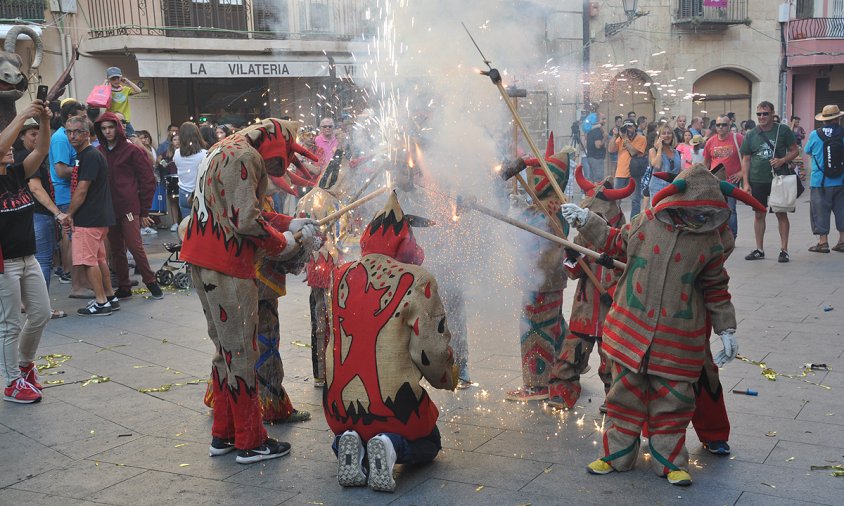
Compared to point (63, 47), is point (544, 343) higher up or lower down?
lower down

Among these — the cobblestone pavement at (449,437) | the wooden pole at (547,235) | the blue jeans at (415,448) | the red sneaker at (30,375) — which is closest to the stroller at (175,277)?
the cobblestone pavement at (449,437)

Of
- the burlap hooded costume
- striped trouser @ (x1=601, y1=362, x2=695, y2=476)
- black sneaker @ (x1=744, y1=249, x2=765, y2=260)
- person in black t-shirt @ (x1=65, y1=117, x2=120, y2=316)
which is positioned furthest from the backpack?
person in black t-shirt @ (x1=65, y1=117, x2=120, y2=316)

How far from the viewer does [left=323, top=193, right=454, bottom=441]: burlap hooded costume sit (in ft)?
12.6

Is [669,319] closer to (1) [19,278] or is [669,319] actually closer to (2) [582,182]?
(2) [582,182]

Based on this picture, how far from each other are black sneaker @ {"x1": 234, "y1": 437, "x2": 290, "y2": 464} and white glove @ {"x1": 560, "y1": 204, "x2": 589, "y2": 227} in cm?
188

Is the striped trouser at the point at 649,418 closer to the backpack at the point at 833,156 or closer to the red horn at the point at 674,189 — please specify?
the red horn at the point at 674,189

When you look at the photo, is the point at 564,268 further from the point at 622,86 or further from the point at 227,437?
the point at 622,86

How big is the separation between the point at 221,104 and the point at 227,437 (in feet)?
46.2

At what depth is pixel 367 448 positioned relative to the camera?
3842 millimetres

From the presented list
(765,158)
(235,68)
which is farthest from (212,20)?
(765,158)

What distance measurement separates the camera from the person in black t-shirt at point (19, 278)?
5.21m

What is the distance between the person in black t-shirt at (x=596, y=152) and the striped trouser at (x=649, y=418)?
1169 cm

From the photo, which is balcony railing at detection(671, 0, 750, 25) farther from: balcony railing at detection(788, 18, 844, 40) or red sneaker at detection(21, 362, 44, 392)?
red sneaker at detection(21, 362, 44, 392)

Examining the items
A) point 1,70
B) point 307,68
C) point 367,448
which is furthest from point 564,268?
point 307,68
